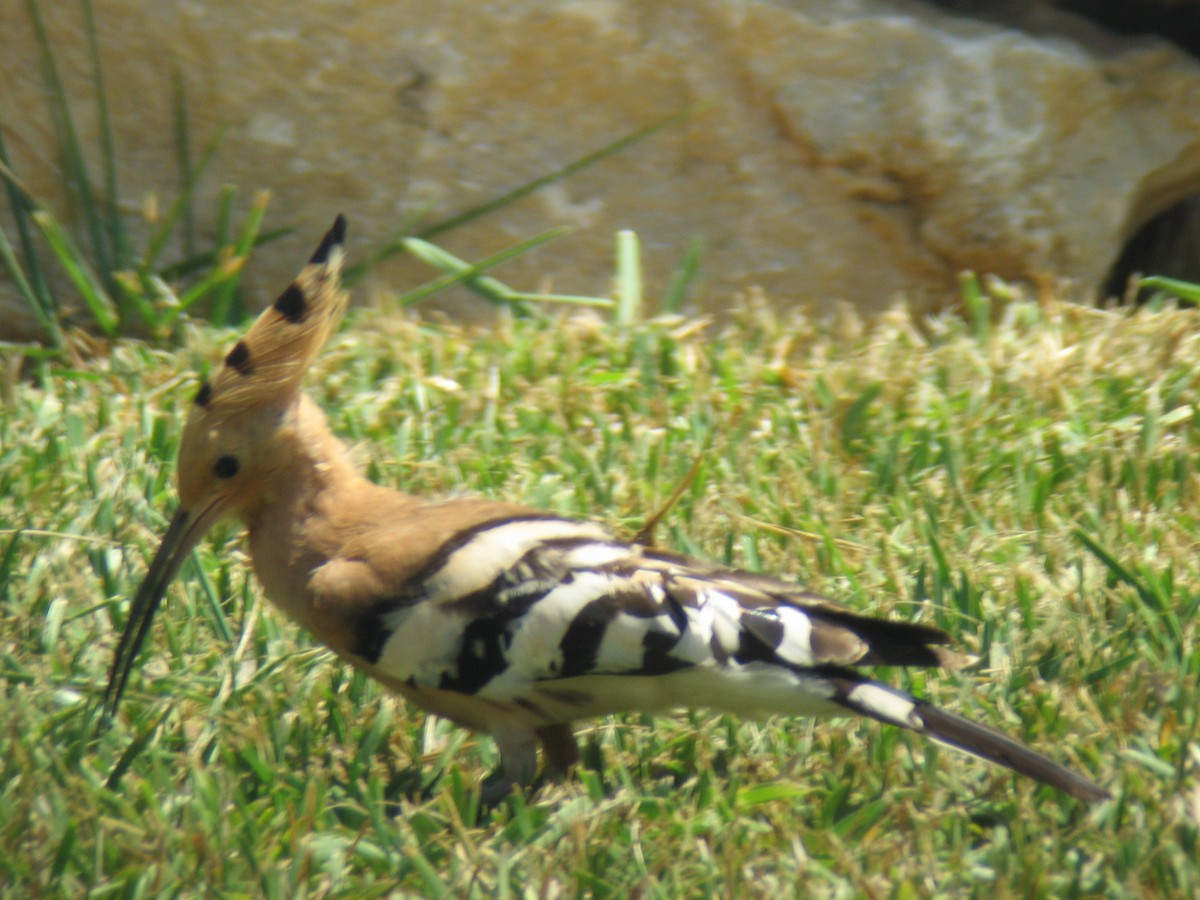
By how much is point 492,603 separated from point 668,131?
2328 millimetres

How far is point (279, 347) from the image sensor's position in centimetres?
239

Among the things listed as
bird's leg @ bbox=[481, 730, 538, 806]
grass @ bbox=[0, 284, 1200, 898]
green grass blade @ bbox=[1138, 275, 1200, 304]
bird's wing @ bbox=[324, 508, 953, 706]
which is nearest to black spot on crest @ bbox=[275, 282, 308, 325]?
bird's wing @ bbox=[324, 508, 953, 706]

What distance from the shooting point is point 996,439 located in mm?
3283

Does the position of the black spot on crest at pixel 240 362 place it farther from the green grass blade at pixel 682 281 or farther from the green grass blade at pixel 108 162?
the green grass blade at pixel 682 281

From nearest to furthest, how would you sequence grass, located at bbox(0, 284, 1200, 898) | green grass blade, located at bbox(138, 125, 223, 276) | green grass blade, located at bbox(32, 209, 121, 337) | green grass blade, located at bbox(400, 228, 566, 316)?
grass, located at bbox(0, 284, 1200, 898)
green grass blade, located at bbox(32, 209, 121, 337)
green grass blade, located at bbox(138, 125, 223, 276)
green grass blade, located at bbox(400, 228, 566, 316)

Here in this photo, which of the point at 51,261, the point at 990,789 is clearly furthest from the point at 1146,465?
the point at 51,261

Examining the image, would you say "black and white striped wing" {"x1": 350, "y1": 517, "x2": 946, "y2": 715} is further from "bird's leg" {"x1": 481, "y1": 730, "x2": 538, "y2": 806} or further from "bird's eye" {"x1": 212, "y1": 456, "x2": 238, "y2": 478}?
"bird's eye" {"x1": 212, "y1": 456, "x2": 238, "y2": 478}

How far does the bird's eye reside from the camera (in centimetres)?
240

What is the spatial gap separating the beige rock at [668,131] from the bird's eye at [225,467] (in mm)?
1719

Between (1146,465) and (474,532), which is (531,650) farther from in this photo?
(1146,465)

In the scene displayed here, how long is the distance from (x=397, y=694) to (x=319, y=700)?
184 mm

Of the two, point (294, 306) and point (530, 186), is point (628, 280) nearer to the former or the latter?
point (530, 186)

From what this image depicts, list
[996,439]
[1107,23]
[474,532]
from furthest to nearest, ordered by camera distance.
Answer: [1107,23], [996,439], [474,532]

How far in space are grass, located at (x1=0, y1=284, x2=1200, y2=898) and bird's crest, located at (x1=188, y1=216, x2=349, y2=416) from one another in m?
0.44
